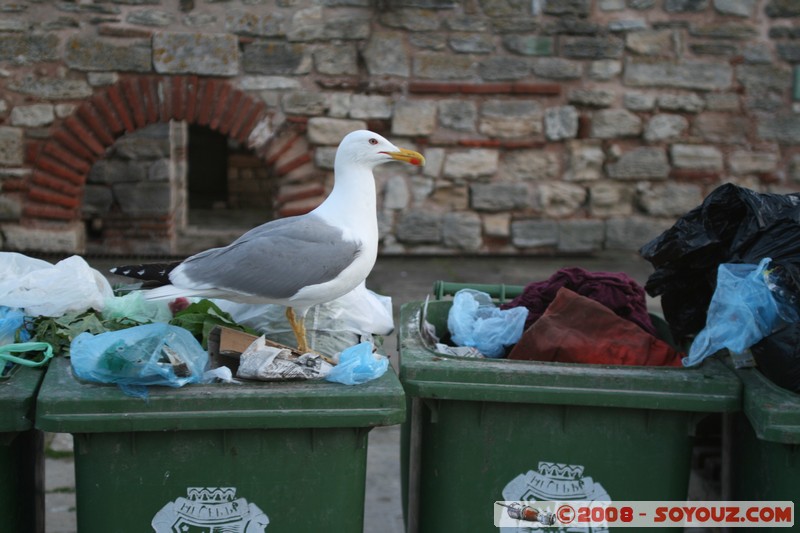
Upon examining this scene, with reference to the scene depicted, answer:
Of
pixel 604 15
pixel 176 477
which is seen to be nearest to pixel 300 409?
pixel 176 477

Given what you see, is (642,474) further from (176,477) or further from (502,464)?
(176,477)

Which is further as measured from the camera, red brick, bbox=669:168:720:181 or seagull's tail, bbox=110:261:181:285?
red brick, bbox=669:168:720:181

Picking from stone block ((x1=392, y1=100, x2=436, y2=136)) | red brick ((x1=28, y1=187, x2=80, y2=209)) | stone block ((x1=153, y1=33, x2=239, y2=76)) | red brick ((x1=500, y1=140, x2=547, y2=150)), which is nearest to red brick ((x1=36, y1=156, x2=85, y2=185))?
red brick ((x1=28, y1=187, x2=80, y2=209))

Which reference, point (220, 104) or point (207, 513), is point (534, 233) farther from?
point (207, 513)

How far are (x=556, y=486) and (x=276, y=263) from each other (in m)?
1.09

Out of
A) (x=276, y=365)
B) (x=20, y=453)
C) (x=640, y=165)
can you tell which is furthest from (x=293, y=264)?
(x=640, y=165)

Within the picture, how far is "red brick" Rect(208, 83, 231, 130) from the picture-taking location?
7109 millimetres

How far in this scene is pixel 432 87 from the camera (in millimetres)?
7316

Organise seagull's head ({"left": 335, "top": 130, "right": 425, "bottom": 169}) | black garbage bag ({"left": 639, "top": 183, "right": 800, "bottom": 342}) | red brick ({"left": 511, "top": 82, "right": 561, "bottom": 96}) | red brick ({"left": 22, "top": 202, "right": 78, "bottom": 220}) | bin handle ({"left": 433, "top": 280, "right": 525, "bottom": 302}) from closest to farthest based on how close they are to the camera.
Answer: black garbage bag ({"left": 639, "top": 183, "right": 800, "bottom": 342}) → seagull's head ({"left": 335, "top": 130, "right": 425, "bottom": 169}) → bin handle ({"left": 433, "top": 280, "right": 525, "bottom": 302}) → red brick ({"left": 22, "top": 202, "right": 78, "bottom": 220}) → red brick ({"left": 511, "top": 82, "right": 561, "bottom": 96})

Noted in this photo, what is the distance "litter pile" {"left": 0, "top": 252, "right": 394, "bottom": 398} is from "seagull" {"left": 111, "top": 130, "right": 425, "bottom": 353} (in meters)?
0.14

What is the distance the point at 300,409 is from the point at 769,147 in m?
6.11

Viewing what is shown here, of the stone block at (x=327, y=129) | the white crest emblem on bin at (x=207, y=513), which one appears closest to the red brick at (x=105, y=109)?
the stone block at (x=327, y=129)

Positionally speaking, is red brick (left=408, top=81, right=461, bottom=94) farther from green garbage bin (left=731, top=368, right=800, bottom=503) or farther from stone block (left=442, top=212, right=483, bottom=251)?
green garbage bin (left=731, top=368, right=800, bottom=503)

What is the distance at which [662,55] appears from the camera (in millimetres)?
7527
